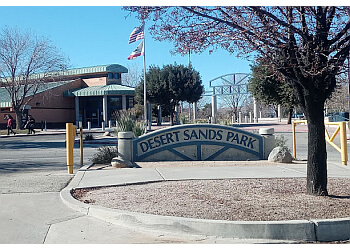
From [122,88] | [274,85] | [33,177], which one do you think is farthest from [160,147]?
[122,88]

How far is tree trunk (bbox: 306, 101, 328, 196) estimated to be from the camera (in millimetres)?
→ 6961

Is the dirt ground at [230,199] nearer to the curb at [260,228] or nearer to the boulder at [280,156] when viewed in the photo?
the curb at [260,228]

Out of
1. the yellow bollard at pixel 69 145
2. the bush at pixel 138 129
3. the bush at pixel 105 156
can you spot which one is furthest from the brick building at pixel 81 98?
the yellow bollard at pixel 69 145

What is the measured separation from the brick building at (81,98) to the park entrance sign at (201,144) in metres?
36.7

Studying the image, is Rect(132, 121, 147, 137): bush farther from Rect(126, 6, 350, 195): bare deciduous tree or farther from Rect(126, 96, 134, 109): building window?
Rect(126, 96, 134, 109): building window

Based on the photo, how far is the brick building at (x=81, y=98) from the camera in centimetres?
4897

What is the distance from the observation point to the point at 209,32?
7.29 m

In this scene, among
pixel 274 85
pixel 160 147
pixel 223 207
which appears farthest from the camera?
pixel 274 85

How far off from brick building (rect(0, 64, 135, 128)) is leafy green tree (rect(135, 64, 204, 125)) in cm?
513

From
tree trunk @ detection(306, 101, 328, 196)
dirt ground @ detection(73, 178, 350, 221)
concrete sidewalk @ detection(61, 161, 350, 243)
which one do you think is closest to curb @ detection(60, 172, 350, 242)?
concrete sidewalk @ detection(61, 161, 350, 243)

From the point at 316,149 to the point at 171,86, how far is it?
1497 inches

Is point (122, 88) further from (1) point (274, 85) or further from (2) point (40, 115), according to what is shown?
(1) point (274, 85)

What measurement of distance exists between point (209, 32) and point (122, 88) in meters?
44.0
